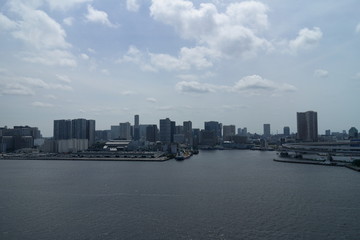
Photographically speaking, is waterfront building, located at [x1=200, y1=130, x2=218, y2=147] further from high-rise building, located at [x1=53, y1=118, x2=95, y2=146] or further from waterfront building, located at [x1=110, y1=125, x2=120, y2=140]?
waterfront building, located at [x1=110, y1=125, x2=120, y2=140]

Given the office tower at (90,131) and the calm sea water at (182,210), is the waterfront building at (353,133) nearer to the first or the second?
the office tower at (90,131)

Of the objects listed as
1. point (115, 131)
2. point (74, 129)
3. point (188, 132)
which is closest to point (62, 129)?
point (74, 129)

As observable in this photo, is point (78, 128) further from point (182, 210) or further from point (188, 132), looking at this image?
point (182, 210)

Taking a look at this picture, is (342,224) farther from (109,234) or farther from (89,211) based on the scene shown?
(89,211)

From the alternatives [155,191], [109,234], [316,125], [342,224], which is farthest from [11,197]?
[316,125]

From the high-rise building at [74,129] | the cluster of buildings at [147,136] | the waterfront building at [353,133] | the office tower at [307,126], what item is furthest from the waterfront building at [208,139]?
the waterfront building at [353,133]

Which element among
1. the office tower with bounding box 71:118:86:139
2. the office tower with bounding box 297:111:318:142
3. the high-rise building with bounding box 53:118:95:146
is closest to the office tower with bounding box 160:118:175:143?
the high-rise building with bounding box 53:118:95:146
